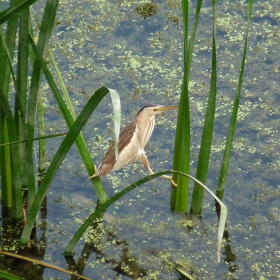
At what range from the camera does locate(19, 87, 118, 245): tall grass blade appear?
3.09 m

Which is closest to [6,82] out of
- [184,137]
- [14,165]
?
[14,165]

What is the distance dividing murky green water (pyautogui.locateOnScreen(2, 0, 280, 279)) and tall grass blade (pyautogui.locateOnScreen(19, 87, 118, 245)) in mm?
530

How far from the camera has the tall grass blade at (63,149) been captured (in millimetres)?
3088

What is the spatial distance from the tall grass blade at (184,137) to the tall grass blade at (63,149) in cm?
76

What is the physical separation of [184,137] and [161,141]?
1.38 metres

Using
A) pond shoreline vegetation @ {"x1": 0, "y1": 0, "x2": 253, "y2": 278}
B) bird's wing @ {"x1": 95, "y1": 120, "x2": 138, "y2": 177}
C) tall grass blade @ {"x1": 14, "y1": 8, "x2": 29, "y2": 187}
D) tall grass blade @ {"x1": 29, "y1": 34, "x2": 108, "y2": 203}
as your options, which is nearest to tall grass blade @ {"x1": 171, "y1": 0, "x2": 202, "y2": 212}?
A: pond shoreline vegetation @ {"x1": 0, "y1": 0, "x2": 253, "y2": 278}

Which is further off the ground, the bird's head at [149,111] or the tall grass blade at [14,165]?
the bird's head at [149,111]

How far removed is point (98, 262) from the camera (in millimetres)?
4250

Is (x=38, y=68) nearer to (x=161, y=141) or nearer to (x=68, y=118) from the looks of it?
(x=68, y=118)

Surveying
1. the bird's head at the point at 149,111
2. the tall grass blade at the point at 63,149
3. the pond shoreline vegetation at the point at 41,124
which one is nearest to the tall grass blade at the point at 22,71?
the pond shoreline vegetation at the point at 41,124

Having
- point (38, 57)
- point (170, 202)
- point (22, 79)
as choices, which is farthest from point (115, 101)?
point (170, 202)

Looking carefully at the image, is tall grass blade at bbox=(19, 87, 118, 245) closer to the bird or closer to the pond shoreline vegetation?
the pond shoreline vegetation

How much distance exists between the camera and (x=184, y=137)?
3.96 meters

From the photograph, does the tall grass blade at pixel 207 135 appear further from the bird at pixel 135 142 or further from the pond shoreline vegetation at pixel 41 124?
the bird at pixel 135 142
